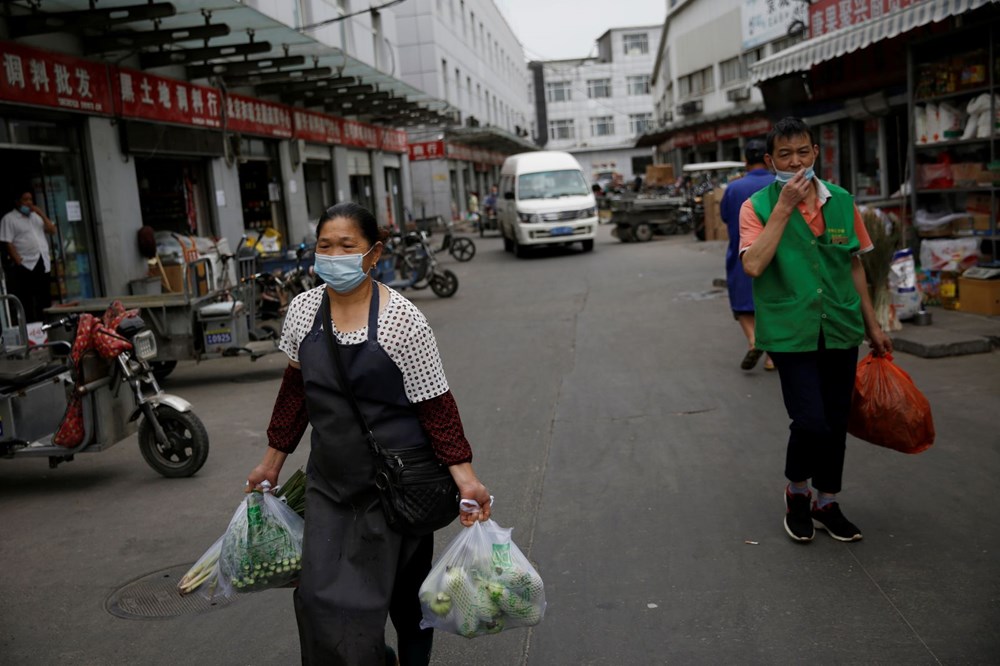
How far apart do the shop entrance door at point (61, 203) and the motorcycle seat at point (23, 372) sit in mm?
6057

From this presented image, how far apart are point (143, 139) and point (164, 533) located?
9.70 metres

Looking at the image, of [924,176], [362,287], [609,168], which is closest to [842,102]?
[924,176]

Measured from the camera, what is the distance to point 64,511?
5648mm

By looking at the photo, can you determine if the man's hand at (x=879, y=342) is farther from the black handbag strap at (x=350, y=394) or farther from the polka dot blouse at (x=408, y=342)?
the black handbag strap at (x=350, y=394)

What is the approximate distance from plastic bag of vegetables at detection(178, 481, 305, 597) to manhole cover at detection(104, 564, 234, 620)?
4.48 feet

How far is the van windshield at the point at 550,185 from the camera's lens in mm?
22391

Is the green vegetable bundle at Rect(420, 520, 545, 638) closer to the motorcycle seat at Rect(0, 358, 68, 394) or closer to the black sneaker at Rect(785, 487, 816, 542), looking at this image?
the black sneaker at Rect(785, 487, 816, 542)

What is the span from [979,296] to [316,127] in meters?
15.9

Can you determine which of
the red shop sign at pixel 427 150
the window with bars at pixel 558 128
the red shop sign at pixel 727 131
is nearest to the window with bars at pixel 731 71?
the red shop sign at pixel 727 131

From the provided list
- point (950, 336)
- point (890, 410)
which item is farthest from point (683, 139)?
point (890, 410)

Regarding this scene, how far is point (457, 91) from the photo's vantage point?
41.2m

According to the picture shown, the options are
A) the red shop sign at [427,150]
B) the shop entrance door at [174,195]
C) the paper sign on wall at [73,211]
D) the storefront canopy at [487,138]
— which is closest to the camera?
the paper sign on wall at [73,211]

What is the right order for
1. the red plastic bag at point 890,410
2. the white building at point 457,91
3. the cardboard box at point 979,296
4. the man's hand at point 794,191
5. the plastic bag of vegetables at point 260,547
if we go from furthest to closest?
the white building at point 457,91 → the cardboard box at point 979,296 → the red plastic bag at point 890,410 → the man's hand at point 794,191 → the plastic bag of vegetables at point 260,547

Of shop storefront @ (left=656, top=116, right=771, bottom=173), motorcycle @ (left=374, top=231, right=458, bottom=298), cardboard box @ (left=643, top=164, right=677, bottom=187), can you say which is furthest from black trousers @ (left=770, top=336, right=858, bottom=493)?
cardboard box @ (left=643, top=164, right=677, bottom=187)
